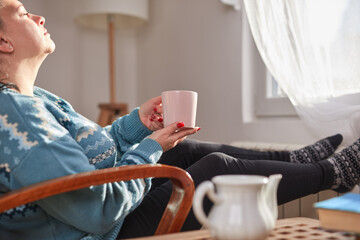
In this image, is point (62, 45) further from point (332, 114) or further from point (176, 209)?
point (176, 209)

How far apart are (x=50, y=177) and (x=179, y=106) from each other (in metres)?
0.36

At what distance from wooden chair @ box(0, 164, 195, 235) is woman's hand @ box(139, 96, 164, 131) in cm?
42

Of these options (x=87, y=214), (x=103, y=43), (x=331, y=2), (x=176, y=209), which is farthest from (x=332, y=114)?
(x=103, y=43)

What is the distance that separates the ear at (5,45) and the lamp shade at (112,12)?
1593mm

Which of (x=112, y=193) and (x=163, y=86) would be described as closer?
(x=112, y=193)

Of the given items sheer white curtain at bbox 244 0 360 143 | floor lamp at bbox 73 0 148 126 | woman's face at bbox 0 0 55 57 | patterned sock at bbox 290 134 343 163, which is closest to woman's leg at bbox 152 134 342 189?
patterned sock at bbox 290 134 343 163

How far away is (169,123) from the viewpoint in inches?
40.2

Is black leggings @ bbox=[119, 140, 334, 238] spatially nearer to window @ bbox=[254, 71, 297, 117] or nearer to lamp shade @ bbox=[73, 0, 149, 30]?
window @ bbox=[254, 71, 297, 117]

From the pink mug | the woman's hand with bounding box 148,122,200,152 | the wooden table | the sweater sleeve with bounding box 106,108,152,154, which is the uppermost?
the pink mug

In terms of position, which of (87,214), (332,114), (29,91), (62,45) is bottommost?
(87,214)

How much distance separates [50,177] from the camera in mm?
831

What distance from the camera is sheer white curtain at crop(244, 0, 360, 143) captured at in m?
1.52

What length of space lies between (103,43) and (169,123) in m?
2.43

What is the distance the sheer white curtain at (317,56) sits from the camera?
152 centimetres
